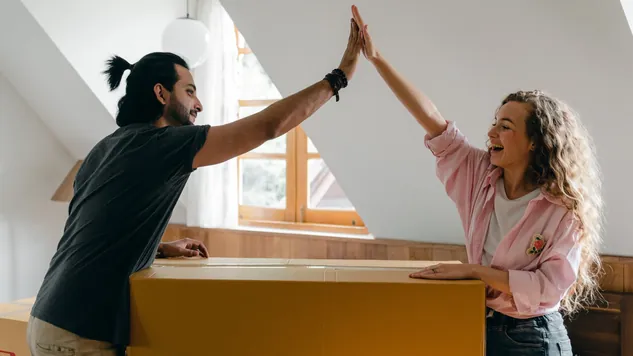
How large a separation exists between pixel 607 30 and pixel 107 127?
8.71ft

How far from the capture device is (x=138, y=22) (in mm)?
3037

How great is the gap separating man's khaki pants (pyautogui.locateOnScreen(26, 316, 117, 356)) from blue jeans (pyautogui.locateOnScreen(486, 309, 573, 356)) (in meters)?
0.83

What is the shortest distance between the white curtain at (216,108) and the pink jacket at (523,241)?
1.97m

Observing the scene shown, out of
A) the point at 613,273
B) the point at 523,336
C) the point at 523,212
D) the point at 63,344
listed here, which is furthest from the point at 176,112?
the point at 613,273

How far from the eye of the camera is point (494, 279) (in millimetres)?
1160

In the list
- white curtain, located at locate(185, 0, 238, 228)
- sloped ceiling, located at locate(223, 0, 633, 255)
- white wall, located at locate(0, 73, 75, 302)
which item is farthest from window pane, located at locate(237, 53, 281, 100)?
white wall, located at locate(0, 73, 75, 302)

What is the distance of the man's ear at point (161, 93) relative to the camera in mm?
1361

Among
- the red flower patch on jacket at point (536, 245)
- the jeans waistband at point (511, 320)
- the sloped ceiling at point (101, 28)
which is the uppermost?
the sloped ceiling at point (101, 28)

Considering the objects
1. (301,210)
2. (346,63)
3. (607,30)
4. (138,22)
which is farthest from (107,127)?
(607,30)

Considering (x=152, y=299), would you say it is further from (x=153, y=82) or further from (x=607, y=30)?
(x=607, y=30)

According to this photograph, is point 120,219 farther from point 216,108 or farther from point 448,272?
point 216,108

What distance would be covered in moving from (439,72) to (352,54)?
0.71 metres

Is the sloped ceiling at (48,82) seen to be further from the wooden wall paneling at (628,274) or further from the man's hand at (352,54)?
the wooden wall paneling at (628,274)

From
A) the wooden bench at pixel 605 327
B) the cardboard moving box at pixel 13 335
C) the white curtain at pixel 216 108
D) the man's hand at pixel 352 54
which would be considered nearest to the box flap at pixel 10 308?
the cardboard moving box at pixel 13 335
